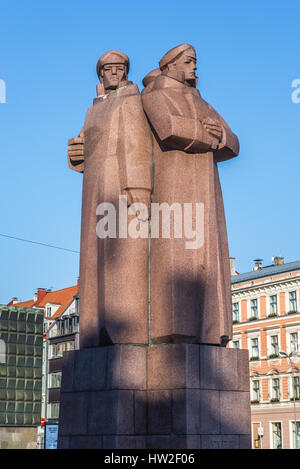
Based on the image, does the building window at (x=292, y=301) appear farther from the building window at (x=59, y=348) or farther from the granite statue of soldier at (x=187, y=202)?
the granite statue of soldier at (x=187, y=202)

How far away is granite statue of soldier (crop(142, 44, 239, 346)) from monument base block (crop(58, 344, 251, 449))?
42 cm

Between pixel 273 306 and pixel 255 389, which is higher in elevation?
pixel 273 306

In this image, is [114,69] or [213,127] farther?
[114,69]

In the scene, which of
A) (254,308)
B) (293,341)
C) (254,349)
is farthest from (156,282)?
(254,308)

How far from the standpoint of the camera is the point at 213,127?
12055mm

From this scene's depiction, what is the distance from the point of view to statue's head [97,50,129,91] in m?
12.9

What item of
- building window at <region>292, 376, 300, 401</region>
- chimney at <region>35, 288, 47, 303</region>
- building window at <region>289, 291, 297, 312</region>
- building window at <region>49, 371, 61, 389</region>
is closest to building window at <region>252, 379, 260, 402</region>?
building window at <region>292, 376, 300, 401</region>

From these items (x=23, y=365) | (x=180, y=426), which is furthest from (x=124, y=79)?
(x=23, y=365)

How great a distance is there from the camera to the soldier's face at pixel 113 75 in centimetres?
1286

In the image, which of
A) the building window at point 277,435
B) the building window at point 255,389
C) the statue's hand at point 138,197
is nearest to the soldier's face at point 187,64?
the statue's hand at point 138,197

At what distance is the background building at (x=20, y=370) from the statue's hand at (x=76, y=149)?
37566 millimetres

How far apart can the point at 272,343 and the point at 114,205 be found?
54.8m

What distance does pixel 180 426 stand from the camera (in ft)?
34.5

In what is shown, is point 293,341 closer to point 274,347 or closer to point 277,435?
point 274,347
